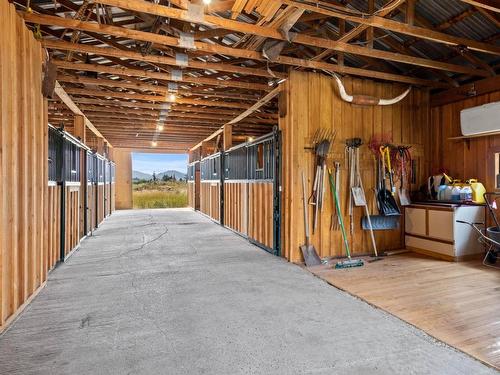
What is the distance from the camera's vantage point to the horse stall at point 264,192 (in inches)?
200

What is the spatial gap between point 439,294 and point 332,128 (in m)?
2.75

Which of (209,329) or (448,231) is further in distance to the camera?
(448,231)

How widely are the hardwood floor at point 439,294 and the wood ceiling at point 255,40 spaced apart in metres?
2.84

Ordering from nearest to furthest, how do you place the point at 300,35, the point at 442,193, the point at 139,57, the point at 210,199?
the point at 300,35
the point at 139,57
the point at 442,193
the point at 210,199

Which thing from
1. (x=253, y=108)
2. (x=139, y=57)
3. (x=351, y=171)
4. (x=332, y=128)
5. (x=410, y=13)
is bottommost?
(x=351, y=171)

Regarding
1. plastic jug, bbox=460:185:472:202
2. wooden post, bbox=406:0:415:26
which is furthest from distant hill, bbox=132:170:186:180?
wooden post, bbox=406:0:415:26

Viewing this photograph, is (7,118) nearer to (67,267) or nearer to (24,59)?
(24,59)

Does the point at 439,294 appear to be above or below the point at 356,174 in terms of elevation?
below

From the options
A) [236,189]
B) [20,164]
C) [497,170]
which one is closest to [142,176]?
[236,189]

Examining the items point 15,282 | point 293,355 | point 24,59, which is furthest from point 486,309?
point 24,59

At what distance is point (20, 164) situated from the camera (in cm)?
286

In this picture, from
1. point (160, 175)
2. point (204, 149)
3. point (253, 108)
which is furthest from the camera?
point (160, 175)

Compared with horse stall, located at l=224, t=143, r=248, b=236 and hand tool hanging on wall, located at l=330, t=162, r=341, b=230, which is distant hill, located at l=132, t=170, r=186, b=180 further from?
hand tool hanging on wall, located at l=330, t=162, r=341, b=230

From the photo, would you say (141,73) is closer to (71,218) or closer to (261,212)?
(71,218)
